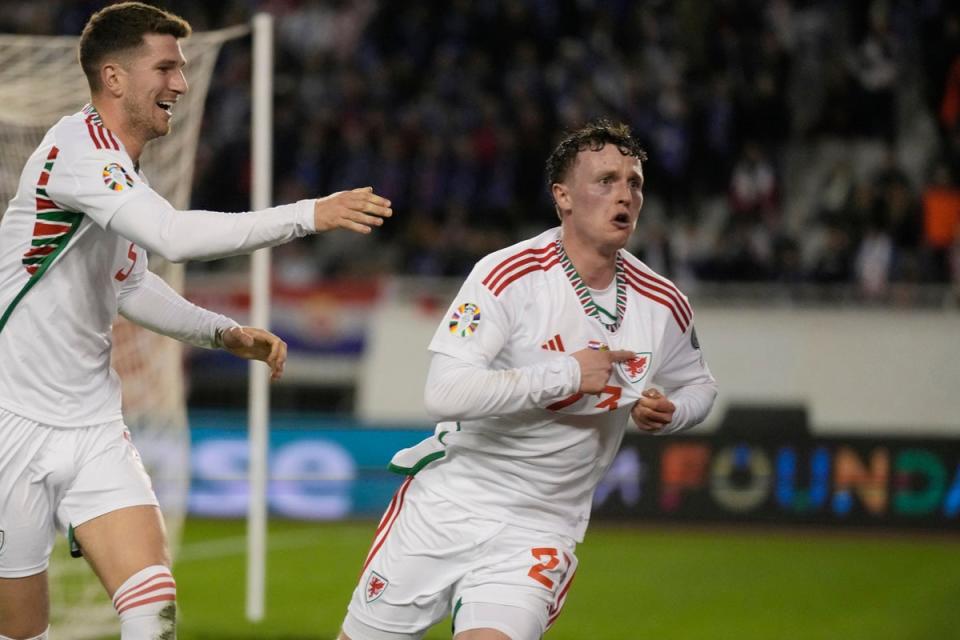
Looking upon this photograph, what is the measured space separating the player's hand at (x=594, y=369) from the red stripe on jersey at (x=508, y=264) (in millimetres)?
460

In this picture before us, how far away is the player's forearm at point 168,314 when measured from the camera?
18.5ft

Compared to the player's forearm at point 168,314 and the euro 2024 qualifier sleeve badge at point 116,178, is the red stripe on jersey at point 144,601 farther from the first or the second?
the euro 2024 qualifier sleeve badge at point 116,178

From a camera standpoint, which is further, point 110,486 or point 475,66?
point 475,66

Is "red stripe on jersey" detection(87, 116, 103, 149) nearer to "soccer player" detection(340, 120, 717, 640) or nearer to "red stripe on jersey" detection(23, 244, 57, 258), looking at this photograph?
"red stripe on jersey" detection(23, 244, 57, 258)

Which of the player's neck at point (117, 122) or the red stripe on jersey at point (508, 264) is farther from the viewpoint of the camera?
the red stripe on jersey at point (508, 264)

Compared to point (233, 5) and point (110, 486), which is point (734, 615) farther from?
point (233, 5)

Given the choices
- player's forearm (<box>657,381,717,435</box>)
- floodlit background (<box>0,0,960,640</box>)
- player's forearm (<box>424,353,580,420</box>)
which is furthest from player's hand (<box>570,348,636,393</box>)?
floodlit background (<box>0,0,960,640</box>)

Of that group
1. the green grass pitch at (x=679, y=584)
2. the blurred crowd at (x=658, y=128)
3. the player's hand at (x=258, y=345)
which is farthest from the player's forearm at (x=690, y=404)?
the blurred crowd at (x=658, y=128)

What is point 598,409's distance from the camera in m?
5.38

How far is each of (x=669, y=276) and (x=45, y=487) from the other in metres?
11.9

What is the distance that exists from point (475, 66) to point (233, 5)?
13.6ft

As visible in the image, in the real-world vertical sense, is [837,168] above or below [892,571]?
above

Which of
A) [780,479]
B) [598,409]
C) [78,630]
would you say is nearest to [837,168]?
[780,479]

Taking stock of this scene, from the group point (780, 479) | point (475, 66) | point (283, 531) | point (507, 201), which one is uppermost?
point (475, 66)
